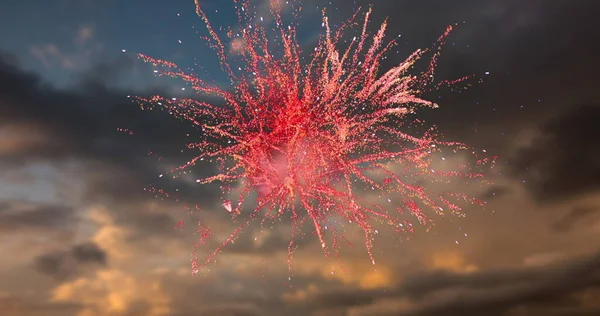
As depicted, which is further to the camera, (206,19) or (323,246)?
(206,19)

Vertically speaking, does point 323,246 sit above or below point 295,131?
below

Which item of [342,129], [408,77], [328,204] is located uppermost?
[408,77]

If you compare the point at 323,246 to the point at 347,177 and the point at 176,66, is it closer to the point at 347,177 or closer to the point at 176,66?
the point at 347,177

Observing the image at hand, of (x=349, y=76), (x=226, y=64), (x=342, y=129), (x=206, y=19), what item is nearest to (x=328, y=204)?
(x=342, y=129)

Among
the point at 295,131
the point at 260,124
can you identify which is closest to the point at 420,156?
the point at 295,131

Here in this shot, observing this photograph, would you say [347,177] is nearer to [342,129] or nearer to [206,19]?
[342,129]

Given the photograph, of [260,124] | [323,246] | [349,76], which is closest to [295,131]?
[260,124]

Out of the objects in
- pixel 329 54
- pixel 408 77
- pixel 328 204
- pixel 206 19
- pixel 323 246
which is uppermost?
pixel 206 19

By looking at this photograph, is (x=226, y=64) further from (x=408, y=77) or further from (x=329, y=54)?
(x=408, y=77)
